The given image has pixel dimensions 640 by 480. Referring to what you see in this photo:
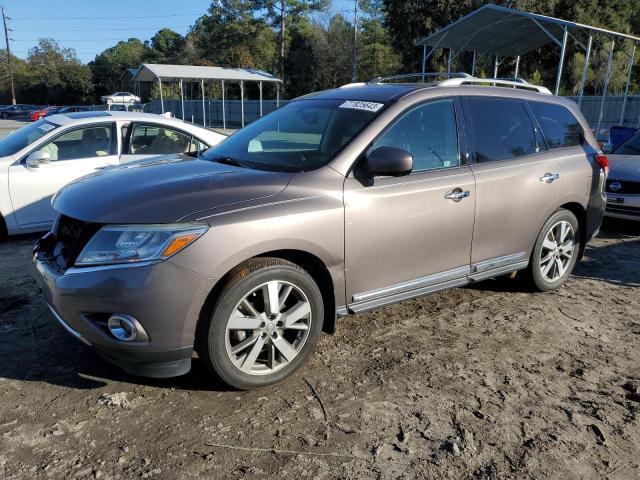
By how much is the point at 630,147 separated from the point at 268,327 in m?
7.86

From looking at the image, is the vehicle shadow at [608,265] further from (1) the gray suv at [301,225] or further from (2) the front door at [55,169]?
(2) the front door at [55,169]

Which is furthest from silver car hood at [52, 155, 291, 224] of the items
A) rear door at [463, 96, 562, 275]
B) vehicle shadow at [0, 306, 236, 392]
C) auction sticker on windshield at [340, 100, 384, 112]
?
rear door at [463, 96, 562, 275]

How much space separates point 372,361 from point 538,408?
3.53 feet

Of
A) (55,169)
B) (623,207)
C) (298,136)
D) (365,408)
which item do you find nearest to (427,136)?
(298,136)

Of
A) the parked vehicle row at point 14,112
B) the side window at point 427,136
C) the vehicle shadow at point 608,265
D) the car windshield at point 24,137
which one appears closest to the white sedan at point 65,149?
the car windshield at point 24,137

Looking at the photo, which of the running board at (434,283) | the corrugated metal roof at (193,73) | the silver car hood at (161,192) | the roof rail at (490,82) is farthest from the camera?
the corrugated metal roof at (193,73)

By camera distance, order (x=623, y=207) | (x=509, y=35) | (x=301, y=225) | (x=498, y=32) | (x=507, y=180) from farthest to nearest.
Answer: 1. (x=509, y=35)
2. (x=498, y=32)
3. (x=623, y=207)
4. (x=507, y=180)
5. (x=301, y=225)

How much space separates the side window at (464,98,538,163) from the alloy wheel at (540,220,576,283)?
81 centimetres

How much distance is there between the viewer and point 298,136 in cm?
405

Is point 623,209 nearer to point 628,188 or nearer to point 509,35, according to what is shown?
point 628,188

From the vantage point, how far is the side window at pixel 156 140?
6.92m

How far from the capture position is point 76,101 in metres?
82.1

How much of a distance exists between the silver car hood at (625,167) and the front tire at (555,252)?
3.07m

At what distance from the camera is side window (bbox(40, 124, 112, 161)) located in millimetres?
6590
